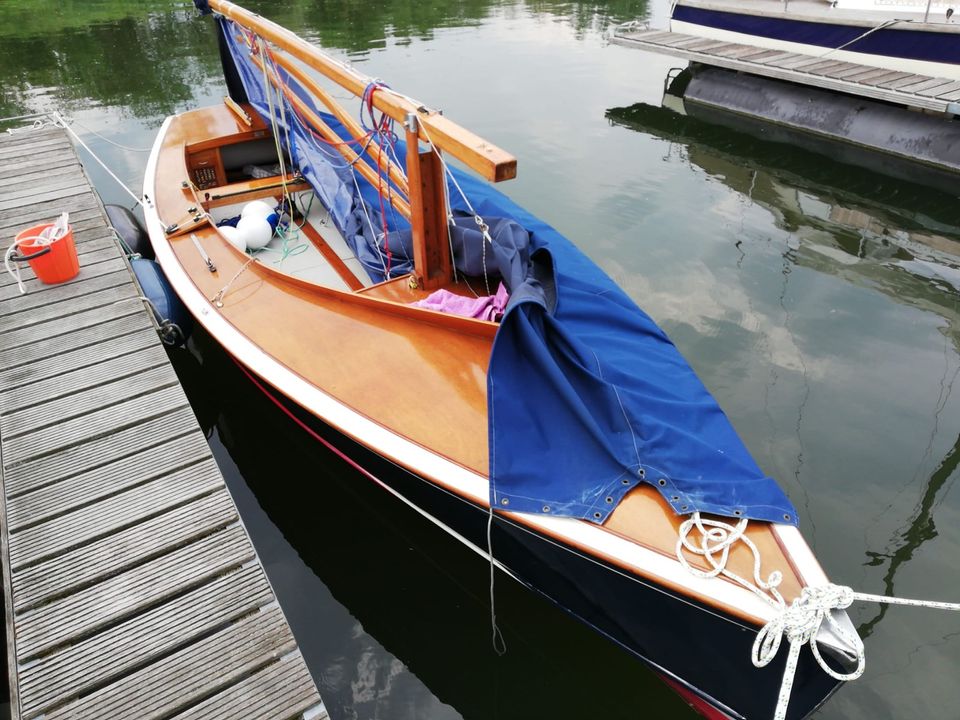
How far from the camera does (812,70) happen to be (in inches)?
383

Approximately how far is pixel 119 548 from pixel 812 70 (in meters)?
11.0

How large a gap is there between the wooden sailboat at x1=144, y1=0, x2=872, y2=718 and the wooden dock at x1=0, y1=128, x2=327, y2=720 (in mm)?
626

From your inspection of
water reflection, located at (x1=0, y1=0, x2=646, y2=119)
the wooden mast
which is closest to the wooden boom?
the wooden mast

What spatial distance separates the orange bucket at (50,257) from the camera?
4.45m

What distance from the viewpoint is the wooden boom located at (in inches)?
114

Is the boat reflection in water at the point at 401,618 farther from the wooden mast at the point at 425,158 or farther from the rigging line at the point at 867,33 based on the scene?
the rigging line at the point at 867,33

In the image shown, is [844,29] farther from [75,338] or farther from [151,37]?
[151,37]

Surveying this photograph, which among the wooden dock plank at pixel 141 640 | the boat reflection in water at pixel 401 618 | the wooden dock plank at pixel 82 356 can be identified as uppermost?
the wooden dock plank at pixel 82 356

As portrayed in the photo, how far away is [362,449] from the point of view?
323 cm

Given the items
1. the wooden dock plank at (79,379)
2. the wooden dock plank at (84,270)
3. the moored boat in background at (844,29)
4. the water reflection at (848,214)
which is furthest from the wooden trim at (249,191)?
the moored boat in background at (844,29)

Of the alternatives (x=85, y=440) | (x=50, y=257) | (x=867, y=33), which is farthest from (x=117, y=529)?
(x=867, y=33)

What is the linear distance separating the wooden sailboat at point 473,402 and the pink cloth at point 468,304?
6 centimetres

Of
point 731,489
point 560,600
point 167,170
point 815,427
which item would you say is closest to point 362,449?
point 560,600

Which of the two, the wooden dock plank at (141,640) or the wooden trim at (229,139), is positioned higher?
the wooden trim at (229,139)
